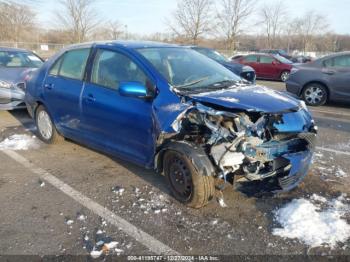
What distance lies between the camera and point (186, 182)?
3.50 metres

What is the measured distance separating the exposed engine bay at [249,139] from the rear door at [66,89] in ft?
6.27

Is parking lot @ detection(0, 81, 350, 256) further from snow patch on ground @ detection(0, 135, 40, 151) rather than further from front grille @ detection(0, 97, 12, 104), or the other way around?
front grille @ detection(0, 97, 12, 104)

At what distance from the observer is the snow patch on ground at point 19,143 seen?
18.2 ft

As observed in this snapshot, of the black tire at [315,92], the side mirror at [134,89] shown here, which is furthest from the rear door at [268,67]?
the side mirror at [134,89]

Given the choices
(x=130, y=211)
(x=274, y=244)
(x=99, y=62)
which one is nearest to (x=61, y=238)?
(x=130, y=211)

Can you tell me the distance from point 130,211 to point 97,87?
1705mm

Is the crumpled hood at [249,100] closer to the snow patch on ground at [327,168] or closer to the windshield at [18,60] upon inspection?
the snow patch on ground at [327,168]

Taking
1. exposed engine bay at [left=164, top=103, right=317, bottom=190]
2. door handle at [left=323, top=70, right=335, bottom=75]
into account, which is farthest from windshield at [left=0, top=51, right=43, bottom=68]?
door handle at [left=323, top=70, right=335, bottom=75]

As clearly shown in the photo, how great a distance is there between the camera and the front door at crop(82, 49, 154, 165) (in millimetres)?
3795

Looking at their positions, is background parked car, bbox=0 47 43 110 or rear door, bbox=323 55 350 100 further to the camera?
rear door, bbox=323 55 350 100

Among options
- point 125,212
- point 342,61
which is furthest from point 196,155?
point 342,61

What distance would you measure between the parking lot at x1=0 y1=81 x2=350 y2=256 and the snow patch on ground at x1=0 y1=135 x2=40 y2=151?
1.47ft

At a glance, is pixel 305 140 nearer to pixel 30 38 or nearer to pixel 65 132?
pixel 65 132

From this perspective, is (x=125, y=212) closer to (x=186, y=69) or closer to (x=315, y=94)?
(x=186, y=69)
